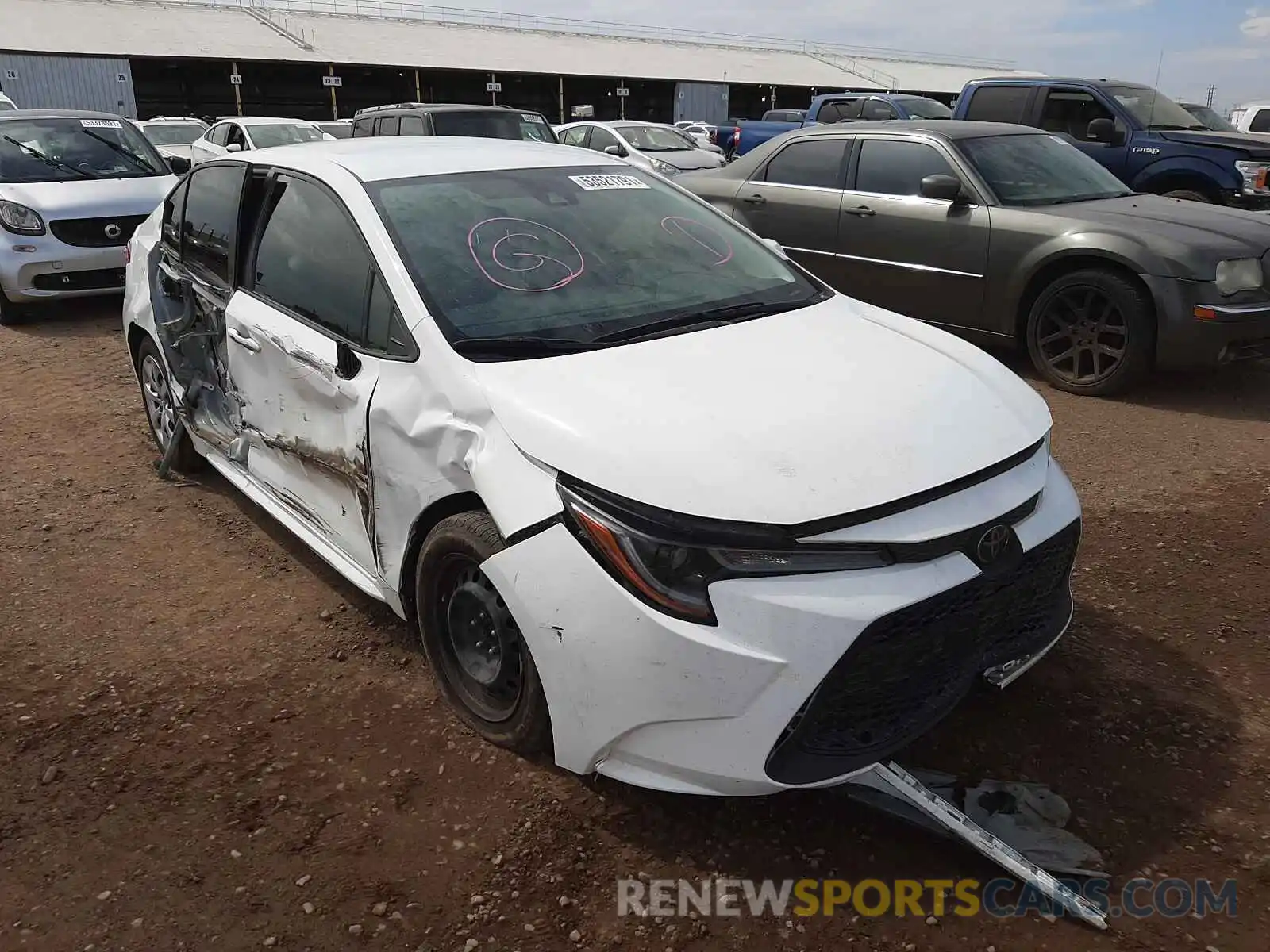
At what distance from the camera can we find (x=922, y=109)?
15.6m

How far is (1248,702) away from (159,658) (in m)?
3.64

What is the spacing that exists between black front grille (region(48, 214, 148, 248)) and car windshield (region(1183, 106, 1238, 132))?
10.9m

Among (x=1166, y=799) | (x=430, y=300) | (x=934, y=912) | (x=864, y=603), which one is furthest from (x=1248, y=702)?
(x=430, y=300)

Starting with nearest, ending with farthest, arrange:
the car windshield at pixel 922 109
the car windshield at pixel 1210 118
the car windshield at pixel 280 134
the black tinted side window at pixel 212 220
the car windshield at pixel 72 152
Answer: the black tinted side window at pixel 212 220 < the car windshield at pixel 72 152 < the car windshield at pixel 1210 118 < the car windshield at pixel 280 134 < the car windshield at pixel 922 109

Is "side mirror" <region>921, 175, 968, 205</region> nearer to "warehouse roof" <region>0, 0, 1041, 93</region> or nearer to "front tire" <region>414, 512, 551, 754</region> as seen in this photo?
"front tire" <region>414, 512, 551, 754</region>

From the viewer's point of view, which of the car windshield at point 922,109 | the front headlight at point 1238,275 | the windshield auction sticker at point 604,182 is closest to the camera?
the windshield auction sticker at point 604,182

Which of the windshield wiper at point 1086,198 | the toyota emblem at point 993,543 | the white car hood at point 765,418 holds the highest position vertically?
the windshield wiper at point 1086,198

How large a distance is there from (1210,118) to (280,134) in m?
12.5

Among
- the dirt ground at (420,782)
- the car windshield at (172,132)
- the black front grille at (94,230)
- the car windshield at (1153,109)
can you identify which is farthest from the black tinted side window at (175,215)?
the car windshield at (172,132)

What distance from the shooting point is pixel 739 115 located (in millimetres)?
51375

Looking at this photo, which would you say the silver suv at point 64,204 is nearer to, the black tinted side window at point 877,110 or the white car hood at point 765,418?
the white car hood at point 765,418

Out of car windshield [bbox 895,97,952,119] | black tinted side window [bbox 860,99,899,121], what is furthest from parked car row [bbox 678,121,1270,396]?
car windshield [bbox 895,97,952,119]

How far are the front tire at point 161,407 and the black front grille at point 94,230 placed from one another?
373 cm

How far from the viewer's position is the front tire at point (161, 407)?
4875mm
